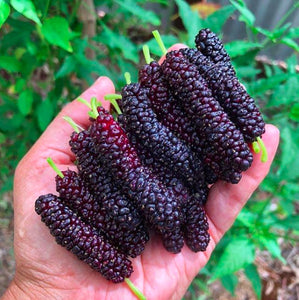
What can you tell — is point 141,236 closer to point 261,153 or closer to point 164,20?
point 261,153

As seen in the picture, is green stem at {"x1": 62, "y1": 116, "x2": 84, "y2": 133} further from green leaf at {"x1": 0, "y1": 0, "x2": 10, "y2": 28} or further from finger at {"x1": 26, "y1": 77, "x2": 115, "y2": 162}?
green leaf at {"x1": 0, "y1": 0, "x2": 10, "y2": 28}

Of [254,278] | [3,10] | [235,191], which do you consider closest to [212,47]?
[235,191]

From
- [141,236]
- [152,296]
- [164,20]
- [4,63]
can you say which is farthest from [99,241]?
[164,20]

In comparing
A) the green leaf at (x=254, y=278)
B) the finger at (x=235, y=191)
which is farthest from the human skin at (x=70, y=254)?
the green leaf at (x=254, y=278)

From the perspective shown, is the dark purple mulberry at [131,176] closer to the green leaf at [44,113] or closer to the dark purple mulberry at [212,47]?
the dark purple mulberry at [212,47]

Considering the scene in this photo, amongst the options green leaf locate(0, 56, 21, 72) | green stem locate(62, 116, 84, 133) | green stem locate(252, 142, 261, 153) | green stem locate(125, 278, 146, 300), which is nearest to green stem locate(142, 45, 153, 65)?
green stem locate(62, 116, 84, 133)

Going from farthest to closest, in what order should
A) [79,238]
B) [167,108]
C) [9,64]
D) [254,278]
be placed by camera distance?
[254,278]
[9,64]
[167,108]
[79,238]

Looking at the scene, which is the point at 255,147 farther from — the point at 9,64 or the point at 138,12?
the point at 9,64
